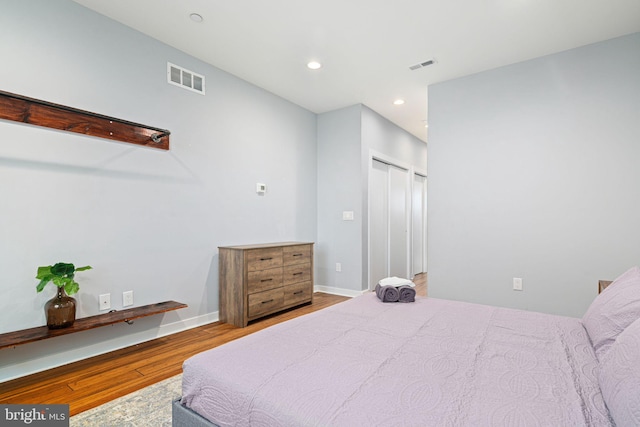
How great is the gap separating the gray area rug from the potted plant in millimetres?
766

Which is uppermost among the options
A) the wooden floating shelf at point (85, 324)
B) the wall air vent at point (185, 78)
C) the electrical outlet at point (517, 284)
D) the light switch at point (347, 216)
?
the wall air vent at point (185, 78)

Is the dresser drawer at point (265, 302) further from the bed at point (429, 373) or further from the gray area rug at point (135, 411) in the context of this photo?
the bed at point (429, 373)

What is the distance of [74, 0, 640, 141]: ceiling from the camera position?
2.43m

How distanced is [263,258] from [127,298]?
4.21 feet

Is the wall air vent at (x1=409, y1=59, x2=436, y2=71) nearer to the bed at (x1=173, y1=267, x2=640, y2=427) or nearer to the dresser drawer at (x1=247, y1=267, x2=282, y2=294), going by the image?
the bed at (x1=173, y1=267, x2=640, y2=427)

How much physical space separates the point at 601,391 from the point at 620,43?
333 cm

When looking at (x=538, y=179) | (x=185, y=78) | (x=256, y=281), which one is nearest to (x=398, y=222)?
(x=538, y=179)

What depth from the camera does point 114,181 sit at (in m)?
2.60

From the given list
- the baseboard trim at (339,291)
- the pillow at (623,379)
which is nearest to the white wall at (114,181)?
the baseboard trim at (339,291)

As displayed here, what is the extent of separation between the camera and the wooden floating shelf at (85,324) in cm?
195

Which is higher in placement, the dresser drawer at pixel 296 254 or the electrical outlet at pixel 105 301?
the dresser drawer at pixel 296 254

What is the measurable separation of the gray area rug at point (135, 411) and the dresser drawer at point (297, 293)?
6.01 feet

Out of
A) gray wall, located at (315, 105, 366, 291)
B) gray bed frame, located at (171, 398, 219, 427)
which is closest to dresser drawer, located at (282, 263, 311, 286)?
gray wall, located at (315, 105, 366, 291)

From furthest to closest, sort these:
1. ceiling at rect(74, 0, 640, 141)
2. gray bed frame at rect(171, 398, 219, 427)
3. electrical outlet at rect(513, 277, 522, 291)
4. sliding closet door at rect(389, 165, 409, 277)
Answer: sliding closet door at rect(389, 165, 409, 277)
electrical outlet at rect(513, 277, 522, 291)
ceiling at rect(74, 0, 640, 141)
gray bed frame at rect(171, 398, 219, 427)
